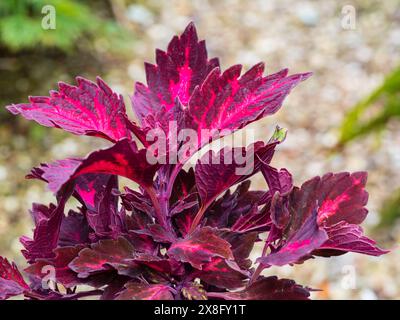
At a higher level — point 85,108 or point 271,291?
point 85,108

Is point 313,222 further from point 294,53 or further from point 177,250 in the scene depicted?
point 294,53

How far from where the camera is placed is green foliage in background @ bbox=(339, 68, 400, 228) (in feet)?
5.65

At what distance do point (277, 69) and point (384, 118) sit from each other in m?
A: 0.84

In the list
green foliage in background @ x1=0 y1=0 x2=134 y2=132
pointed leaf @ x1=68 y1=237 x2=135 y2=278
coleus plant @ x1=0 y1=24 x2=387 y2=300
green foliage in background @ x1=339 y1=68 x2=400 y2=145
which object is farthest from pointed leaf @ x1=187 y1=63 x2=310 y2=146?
green foliage in background @ x1=0 y1=0 x2=134 y2=132

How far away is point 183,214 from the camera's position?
1.80 feet

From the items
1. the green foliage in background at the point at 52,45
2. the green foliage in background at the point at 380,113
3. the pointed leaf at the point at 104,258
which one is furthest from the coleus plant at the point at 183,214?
the green foliage in background at the point at 52,45

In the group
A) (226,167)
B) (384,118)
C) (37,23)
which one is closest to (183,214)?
(226,167)

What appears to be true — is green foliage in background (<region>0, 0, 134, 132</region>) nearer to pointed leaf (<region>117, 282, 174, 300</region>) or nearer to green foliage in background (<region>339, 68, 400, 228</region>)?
green foliage in background (<region>339, 68, 400, 228</region>)

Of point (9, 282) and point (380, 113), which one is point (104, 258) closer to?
point (9, 282)

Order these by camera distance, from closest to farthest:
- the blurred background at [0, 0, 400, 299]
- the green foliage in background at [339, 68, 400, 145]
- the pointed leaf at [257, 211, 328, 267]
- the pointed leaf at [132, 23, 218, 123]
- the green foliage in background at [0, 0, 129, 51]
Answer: the pointed leaf at [257, 211, 328, 267]
the pointed leaf at [132, 23, 218, 123]
the green foliage in background at [339, 68, 400, 145]
the blurred background at [0, 0, 400, 299]
the green foliage in background at [0, 0, 129, 51]

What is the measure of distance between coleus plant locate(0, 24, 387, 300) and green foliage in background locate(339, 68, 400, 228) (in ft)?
4.02

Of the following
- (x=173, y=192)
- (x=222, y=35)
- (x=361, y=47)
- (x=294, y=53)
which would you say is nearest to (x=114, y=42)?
(x=222, y=35)

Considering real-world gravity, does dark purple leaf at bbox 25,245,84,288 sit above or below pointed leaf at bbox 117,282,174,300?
above
